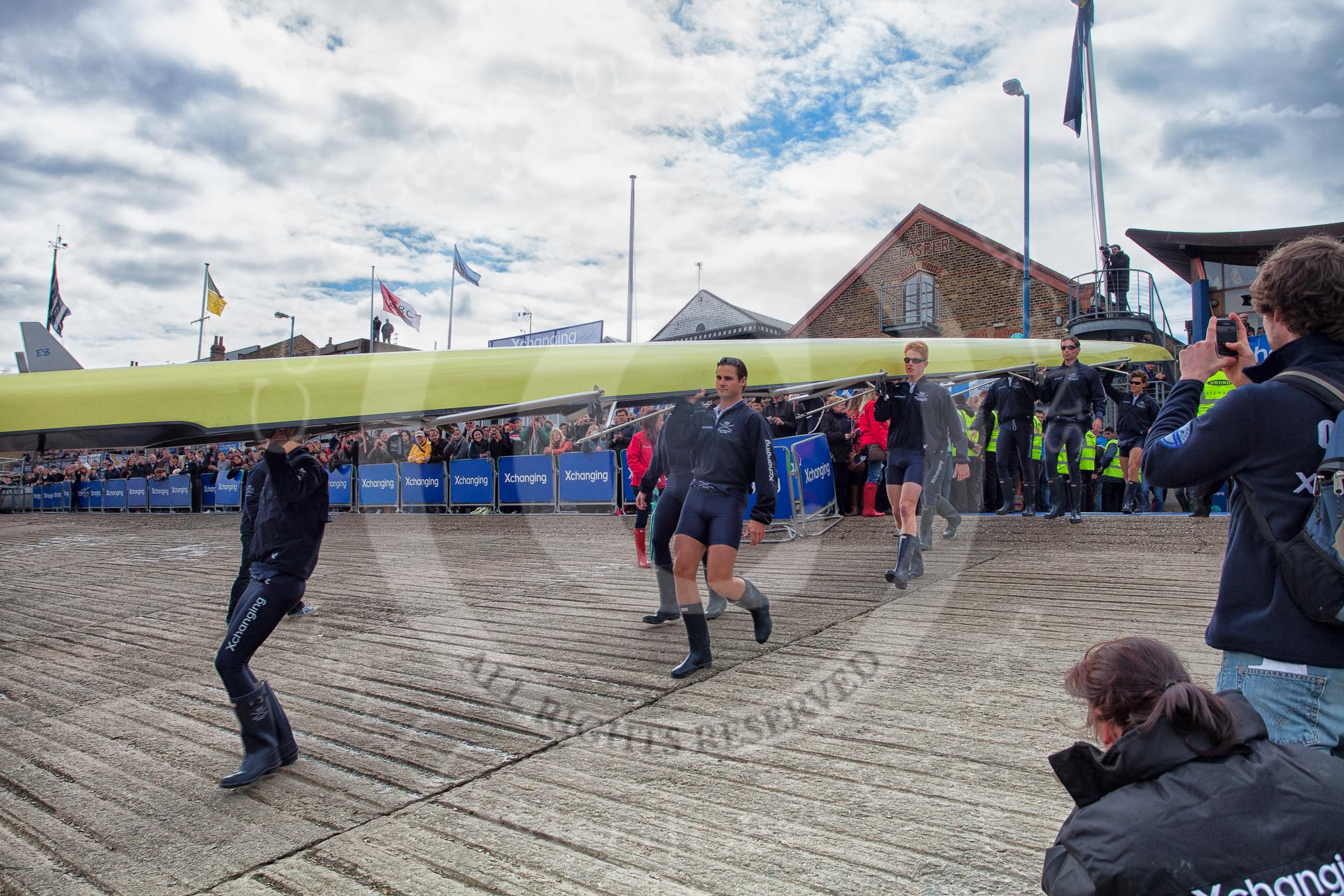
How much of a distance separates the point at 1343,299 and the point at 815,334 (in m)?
30.9

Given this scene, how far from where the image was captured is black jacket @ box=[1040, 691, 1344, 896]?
1569 millimetres

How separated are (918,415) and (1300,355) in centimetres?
572

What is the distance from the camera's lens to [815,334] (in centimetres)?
3228

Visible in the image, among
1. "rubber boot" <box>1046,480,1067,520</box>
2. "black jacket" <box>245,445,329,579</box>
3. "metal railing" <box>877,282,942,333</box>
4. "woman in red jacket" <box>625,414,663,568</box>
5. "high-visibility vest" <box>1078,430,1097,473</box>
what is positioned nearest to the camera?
"black jacket" <box>245,445,329,579</box>

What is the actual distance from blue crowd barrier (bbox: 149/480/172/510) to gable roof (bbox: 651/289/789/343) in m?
21.5

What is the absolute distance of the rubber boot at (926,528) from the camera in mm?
8672

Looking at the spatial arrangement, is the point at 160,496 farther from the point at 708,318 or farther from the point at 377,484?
the point at 708,318

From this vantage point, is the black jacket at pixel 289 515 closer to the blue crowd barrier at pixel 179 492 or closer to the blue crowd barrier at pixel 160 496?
the blue crowd barrier at pixel 179 492

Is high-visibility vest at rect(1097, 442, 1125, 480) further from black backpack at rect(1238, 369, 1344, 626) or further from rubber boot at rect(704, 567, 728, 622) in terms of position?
black backpack at rect(1238, 369, 1344, 626)

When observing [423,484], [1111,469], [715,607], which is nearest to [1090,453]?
[1111,469]

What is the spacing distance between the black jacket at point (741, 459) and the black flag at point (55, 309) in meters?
36.1

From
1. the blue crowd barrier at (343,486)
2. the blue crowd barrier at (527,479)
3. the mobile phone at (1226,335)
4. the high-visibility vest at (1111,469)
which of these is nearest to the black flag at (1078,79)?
the high-visibility vest at (1111,469)

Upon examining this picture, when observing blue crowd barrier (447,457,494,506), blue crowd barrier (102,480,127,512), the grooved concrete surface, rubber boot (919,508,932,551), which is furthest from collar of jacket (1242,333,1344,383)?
blue crowd barrier (102,480,127,512)

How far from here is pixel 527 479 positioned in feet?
55.5
